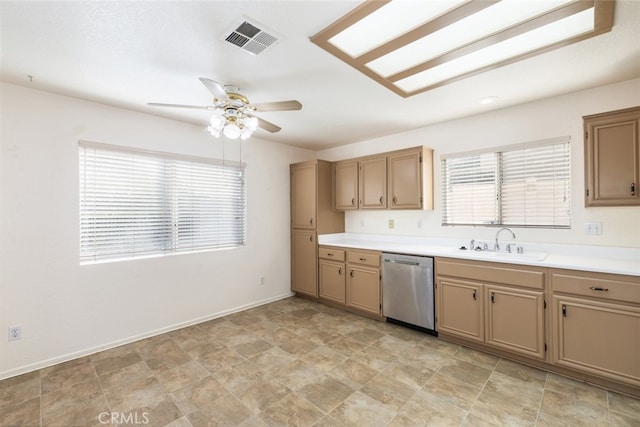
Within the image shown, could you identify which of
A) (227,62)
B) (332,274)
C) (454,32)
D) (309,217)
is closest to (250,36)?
(227,62)

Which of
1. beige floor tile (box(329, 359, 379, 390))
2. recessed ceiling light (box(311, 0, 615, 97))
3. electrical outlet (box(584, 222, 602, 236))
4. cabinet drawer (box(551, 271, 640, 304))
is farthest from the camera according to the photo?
electrical outlet (box(584, 222, 602, 236))

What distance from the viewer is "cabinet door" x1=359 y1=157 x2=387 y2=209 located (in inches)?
152

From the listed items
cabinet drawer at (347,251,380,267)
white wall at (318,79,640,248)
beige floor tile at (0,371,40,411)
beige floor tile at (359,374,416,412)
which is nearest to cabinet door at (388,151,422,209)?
white wall at (318,79,640,248)

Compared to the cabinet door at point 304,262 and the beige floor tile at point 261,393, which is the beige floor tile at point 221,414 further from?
the cabinet door at point 304,262

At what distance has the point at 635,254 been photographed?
7.97 feet

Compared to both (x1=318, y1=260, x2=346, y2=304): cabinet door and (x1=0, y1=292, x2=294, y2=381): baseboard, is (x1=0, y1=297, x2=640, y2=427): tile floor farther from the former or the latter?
(x1=318, y1=260, x2=346, y2=304): cabinet door

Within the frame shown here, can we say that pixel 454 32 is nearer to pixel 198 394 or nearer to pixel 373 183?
pixel 373 183

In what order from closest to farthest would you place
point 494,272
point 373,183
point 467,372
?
point 467,372 < point 494,272 < point 373,183

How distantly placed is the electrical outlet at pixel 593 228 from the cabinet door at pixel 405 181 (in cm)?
153

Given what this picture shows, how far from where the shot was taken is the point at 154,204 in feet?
10.7

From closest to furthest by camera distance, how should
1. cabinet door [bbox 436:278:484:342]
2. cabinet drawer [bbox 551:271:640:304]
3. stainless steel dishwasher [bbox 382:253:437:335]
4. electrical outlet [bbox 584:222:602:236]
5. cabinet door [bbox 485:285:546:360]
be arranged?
cabinet drawer [bbox 551:271:640:304] < cabinet door [bbox 485:285:546:360] < electrical outlet [bbox 584:222:602:236] < cabinet door [bbox 436:278:484:342] < stainless steel dishwasher [bbox 382:253:437:335]

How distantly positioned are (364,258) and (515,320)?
1690 mm

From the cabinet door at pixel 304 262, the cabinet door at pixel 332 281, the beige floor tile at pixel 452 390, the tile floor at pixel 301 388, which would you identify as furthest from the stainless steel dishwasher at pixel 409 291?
the cabinet door at pixel 304 262

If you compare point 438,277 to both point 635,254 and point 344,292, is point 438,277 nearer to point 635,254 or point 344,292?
point 344,292
